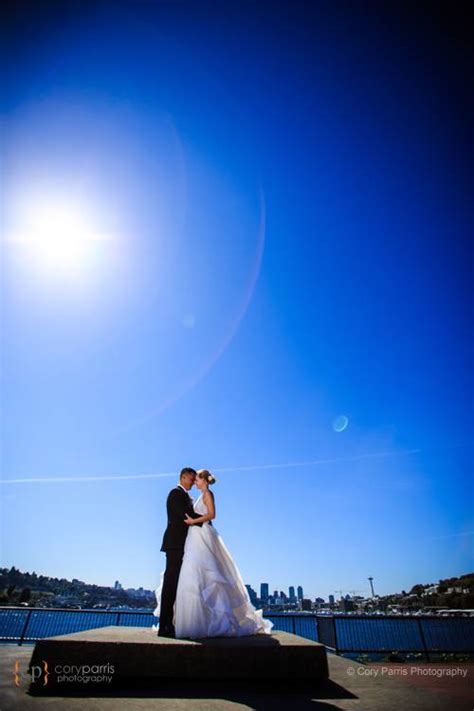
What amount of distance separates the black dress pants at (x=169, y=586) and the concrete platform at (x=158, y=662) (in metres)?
1.19

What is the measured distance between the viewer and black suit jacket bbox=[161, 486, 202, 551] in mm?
5293

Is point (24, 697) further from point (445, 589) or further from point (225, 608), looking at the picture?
point (445, 589)

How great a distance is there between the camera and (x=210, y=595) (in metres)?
5.00

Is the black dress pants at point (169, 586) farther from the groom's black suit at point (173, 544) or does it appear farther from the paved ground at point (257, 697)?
the paved ground at point (257, 697)

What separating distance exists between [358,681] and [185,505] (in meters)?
3.19

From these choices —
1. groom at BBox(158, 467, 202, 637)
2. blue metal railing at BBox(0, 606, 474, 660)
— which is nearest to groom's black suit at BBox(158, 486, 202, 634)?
groom at BBox(158, 467, 202, 637)

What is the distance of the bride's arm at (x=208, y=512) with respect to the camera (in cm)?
544

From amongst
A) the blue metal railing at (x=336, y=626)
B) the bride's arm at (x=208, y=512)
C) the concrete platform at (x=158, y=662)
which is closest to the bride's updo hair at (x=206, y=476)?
the bride's arm at (x=208, y=512)

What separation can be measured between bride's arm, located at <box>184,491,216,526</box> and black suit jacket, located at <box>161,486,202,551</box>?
0.23ft

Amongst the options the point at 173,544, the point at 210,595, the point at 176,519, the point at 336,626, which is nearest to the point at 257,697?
the point at 210,595

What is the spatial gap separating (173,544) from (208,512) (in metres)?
0.75

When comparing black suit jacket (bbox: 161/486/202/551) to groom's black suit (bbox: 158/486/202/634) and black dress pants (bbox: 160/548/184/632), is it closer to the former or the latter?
groom's black suit (bbox: 158/486/202/634)

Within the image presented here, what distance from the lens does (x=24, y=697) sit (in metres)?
3.15

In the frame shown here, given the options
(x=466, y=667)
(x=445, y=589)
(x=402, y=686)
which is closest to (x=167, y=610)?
(x=402, y=686)
